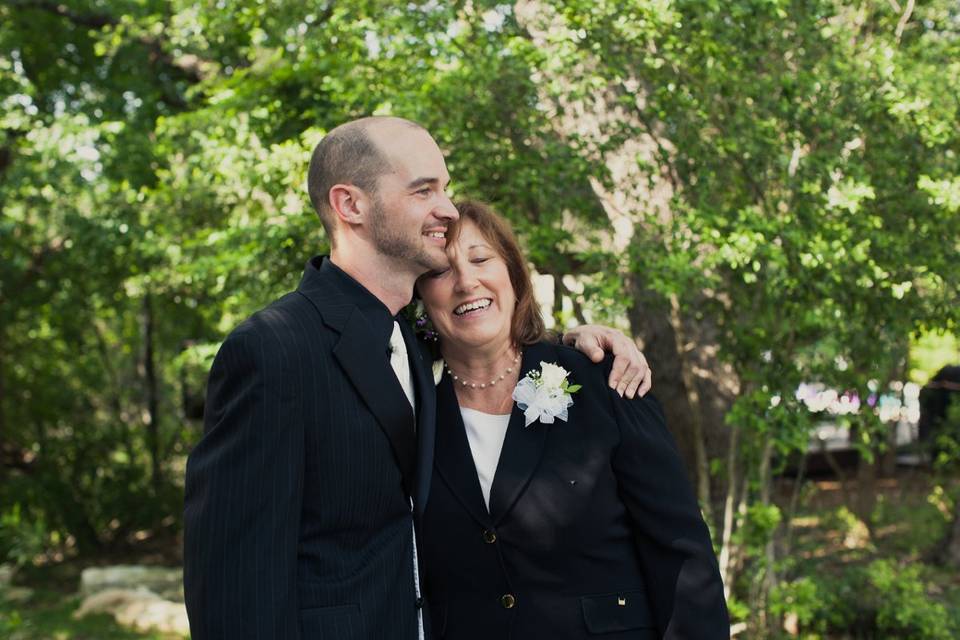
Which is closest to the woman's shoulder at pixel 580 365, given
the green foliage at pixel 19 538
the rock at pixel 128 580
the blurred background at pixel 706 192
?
the blurred background at pixel 706 192

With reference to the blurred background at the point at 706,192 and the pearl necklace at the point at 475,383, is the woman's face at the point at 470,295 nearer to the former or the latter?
the pearl necklace at the point at 475,383

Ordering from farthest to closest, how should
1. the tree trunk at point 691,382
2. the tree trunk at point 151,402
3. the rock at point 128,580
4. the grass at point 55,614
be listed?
the tree trunk at point 151,402
the rock at point 128,580
the grass at point 55,614
the tree trunk at point 691,382

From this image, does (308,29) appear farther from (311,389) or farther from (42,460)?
(42,460)

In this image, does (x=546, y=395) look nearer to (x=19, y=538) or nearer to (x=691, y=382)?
(x=691, y=382)

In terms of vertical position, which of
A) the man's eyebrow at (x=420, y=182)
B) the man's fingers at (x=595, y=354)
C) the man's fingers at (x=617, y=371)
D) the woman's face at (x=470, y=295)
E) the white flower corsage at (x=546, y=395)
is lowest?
the white flower corsage at (x=546, y=395)

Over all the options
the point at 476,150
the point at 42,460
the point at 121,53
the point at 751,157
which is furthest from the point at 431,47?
the point at 42,460

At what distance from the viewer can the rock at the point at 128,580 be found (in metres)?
10.4

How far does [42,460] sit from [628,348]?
11.6 metres

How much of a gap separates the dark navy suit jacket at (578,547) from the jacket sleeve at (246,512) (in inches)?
26.8

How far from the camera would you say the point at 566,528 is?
2.65m

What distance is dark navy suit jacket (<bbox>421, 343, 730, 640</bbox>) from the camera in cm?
261

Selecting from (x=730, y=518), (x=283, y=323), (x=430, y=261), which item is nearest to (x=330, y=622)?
(x=283, y=323)

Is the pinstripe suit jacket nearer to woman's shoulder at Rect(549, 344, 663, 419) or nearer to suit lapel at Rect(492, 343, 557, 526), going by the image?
suit lapel at Rect(492, 343, 557, 526)

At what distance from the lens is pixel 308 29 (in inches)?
265
